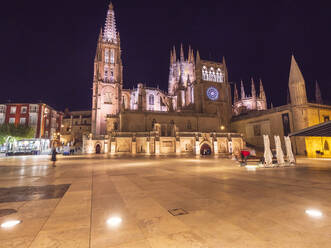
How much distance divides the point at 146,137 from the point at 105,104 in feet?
81.2

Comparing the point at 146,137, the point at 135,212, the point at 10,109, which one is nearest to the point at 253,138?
the point at 146,137

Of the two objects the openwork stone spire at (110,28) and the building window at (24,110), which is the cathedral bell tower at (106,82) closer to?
the openwork stone spire at (110,28)

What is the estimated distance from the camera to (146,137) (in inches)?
1390

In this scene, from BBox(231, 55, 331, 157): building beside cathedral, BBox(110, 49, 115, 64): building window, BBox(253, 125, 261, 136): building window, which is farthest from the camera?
BBox(110, 49, 115, 64): building window

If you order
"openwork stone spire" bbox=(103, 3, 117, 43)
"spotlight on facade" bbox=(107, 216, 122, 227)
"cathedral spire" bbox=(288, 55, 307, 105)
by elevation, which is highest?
"openwork stone spire" bbox=(103, 3, 117, 43)

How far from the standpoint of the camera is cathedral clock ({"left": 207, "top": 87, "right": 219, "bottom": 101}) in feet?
163

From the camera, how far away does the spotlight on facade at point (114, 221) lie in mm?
3479

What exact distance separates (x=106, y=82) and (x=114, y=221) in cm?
5639

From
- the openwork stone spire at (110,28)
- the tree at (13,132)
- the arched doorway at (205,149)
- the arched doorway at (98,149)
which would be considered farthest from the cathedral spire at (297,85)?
the tree at (13,132)

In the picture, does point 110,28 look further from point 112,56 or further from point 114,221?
point 114,221

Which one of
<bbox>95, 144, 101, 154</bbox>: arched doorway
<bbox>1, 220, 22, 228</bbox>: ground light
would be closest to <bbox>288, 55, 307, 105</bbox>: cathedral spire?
<bbox>1, 220, 22, 228</bbox>: ground light

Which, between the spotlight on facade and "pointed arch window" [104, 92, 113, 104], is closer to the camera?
the spotlight on facade

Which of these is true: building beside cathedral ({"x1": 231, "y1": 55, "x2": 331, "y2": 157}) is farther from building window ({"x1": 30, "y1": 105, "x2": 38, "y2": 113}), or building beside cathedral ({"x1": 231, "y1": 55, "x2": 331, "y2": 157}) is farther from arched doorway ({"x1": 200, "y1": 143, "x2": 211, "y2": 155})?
building window ({"x1": 30, "y1": 105, "x2": 38, "y2": 113})

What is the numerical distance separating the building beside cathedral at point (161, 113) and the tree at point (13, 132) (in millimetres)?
12751
